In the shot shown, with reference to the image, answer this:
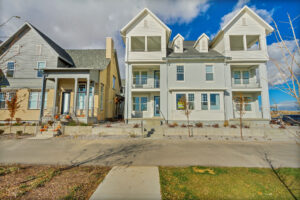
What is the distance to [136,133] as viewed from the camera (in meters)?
10.4

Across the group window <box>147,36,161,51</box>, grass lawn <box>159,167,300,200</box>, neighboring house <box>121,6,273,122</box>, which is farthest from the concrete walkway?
window <box>147,36,161,51</box>

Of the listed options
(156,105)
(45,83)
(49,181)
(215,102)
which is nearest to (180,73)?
(156,105)

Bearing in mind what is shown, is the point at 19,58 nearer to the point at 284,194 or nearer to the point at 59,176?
the point at 59,176

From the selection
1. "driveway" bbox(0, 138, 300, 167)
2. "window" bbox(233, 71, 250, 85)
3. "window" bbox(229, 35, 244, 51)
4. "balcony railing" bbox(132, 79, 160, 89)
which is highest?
"window" bbox(229, 35, 244, 51)

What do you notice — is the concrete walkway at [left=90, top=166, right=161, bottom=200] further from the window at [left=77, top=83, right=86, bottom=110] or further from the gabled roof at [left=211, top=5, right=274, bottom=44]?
the gabled roof at [left=211, top=5, right=274, bottom=44]

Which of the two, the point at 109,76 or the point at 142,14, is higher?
the point at 142,14

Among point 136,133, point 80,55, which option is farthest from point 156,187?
point 80,55

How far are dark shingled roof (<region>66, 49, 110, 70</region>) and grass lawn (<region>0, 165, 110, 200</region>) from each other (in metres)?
13.1

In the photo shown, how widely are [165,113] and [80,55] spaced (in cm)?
1407

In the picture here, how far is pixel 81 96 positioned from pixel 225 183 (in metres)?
14.8

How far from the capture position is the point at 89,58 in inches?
672

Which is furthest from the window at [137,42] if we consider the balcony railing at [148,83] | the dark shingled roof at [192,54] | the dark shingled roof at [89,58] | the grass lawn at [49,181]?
the grass lawn at [49,181]

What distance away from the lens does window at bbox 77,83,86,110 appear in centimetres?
1423

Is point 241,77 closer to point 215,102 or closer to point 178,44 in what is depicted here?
point 215,102
